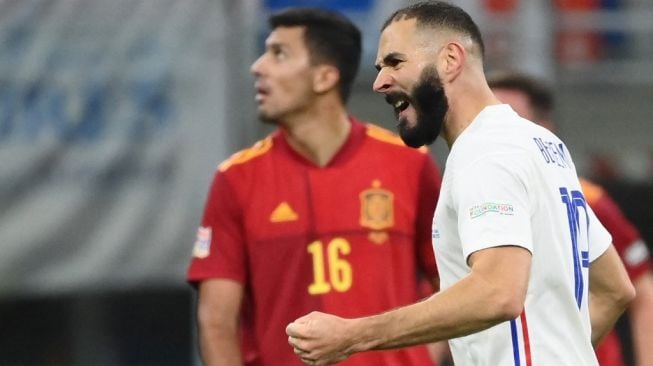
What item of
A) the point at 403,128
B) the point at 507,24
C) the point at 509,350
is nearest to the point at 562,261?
the point at 509,350

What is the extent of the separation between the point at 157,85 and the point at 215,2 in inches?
19.0

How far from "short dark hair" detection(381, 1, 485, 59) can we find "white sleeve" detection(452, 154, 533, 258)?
458mm

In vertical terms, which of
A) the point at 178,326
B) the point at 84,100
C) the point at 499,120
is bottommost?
the point at 178,326

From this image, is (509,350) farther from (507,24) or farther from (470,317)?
(507,24)

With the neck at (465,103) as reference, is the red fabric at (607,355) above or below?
below

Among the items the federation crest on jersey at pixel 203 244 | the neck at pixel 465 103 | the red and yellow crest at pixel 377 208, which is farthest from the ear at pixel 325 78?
the neck at pixel 465 103

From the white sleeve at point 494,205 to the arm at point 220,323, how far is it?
1677 millimetres

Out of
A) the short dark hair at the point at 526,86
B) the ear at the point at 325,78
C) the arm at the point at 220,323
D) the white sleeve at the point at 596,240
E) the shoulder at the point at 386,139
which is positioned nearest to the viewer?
the white sleeve at the point at 596,240

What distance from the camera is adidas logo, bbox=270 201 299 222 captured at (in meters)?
5.79

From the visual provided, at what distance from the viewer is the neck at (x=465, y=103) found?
A: 448 centimetres

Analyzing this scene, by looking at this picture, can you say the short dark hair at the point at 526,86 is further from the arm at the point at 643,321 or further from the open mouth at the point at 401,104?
the open mouth at the point at 401,104

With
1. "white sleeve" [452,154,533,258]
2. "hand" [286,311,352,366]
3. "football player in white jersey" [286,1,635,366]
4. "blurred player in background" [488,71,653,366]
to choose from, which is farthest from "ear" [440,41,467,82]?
"blurred player in background" [488,71,653,366]

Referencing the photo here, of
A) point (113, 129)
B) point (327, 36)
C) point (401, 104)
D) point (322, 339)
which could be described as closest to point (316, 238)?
point (327, 36)

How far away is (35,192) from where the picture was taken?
25.3 ft
